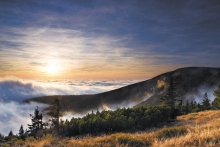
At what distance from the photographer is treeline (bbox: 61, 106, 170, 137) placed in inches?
1109

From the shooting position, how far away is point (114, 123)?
29547mm

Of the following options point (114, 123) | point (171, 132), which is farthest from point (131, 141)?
point (114, 123)

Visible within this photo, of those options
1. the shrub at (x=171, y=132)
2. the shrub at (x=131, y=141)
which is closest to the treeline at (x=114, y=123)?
the shrub at (x=171, y=132)

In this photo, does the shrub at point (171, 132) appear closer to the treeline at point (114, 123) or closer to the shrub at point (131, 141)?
the shrub at point (131, 141)

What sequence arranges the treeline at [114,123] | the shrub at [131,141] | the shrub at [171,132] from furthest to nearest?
the treeline at [114,123] → the shrub at [171,132] → the shrub at [131,141]

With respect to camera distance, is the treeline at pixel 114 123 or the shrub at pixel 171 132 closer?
the shrub at pixel 171 132

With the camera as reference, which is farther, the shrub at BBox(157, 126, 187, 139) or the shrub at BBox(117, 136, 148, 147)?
the shrub at BBox(157, 126, 187, 139)

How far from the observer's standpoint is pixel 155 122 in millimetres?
36625

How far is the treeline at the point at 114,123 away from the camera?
2816cm

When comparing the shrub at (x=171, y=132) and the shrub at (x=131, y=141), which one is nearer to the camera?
the shrub at (x=131, y=141)

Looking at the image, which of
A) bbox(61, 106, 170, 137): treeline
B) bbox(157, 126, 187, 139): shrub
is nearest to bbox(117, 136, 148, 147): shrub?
bbox(157, 126, 187, 139): shrub

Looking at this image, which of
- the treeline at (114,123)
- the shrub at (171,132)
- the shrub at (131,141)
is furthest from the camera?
the treeline at (114,123)

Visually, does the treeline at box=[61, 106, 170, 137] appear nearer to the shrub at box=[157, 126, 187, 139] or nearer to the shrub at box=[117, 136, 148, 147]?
the shrub at box=[157, 126, 187, 139]

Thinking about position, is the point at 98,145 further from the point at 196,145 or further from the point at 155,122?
the point at 155,122
